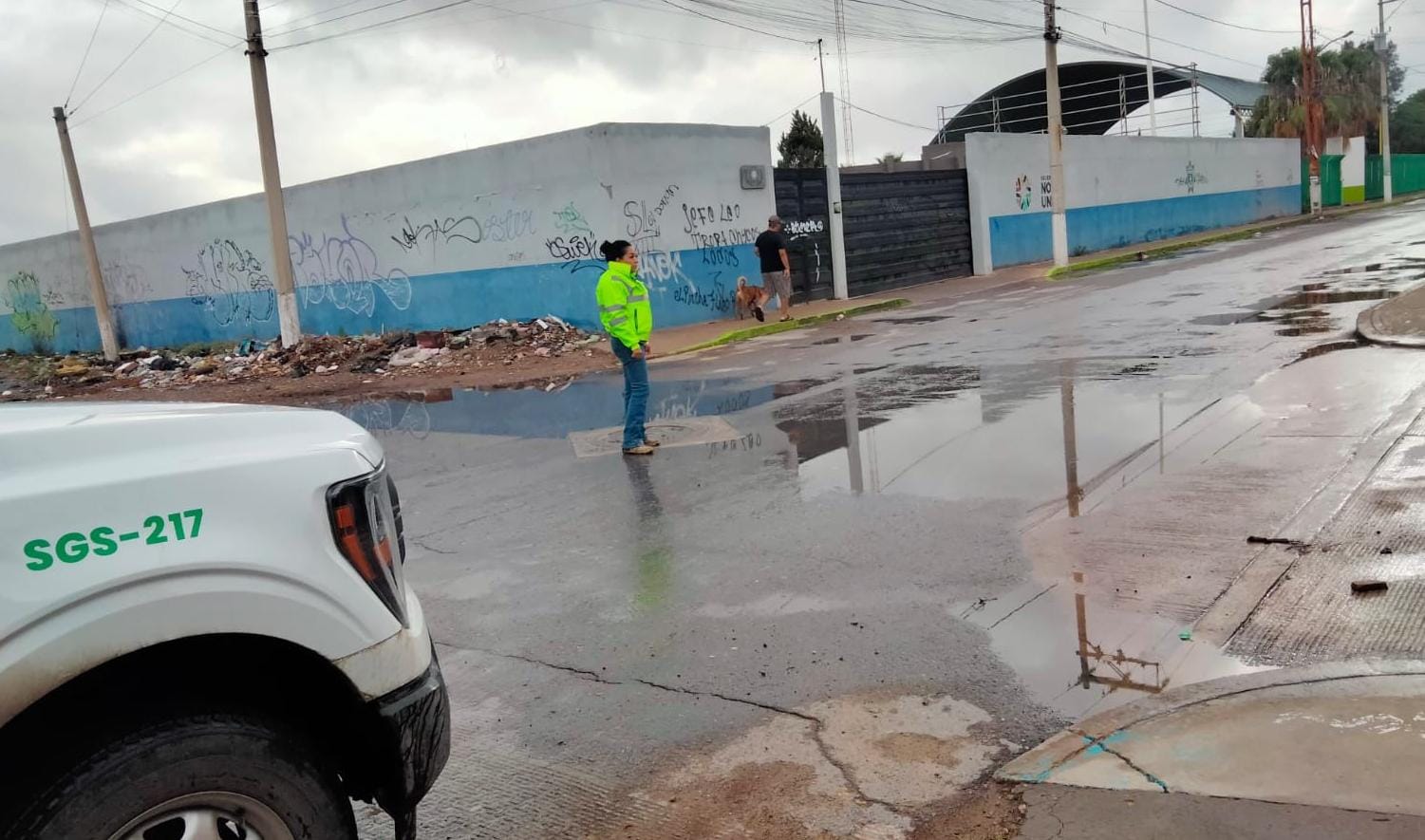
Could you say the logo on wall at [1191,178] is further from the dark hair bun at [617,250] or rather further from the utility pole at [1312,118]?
the dark hair bun at [617,250]

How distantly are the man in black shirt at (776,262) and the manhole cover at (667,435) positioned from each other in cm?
949

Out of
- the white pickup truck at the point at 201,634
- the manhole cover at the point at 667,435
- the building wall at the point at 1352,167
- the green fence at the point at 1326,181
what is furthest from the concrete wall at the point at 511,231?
the building wall at the point at 1352,167

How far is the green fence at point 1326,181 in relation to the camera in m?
48.7

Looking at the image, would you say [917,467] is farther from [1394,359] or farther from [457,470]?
[1394,359]

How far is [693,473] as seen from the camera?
8406 mm

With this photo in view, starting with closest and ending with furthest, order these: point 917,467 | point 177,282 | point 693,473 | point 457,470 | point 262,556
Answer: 1. point 262,556
2. point 917,467
3. point 693,473
4. point 457,470
5. point 177,282

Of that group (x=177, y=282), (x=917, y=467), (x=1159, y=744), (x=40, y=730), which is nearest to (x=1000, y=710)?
(x=1159, y=744)

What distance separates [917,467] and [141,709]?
612 centimetres

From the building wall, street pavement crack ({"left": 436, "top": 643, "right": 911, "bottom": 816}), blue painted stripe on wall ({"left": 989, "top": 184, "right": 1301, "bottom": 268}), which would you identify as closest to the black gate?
blue painted stripe on wall ({"left": 989, "top": 184, "right": 1301, "bottom": 268})

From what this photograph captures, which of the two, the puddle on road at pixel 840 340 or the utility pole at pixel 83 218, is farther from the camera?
the utility pole at pixel 83 218

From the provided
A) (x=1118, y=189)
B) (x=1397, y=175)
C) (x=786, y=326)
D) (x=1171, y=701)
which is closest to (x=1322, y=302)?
(x=786, y=326)

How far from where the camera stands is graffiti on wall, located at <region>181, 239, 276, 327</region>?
27.1 metres

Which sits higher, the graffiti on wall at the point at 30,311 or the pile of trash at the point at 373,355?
the graffiti on wall at the point at 30,311

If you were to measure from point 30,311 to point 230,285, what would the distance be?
12943mm
